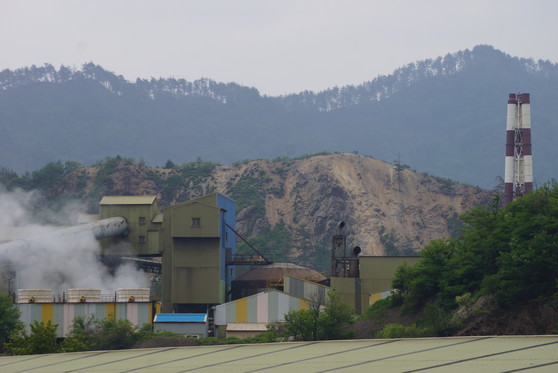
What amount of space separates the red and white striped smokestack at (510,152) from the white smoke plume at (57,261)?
125 ft

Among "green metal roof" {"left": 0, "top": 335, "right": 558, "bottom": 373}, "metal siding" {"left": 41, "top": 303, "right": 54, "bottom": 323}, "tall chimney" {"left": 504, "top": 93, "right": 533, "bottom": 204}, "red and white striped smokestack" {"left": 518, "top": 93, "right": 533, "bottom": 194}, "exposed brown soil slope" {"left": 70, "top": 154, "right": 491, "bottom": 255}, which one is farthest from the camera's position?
"exposed brown soil slope" {"left": 70, "top": 154, "right": 491, "bottom": 255}

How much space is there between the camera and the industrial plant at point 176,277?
70500mm

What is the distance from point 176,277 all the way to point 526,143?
39.8m

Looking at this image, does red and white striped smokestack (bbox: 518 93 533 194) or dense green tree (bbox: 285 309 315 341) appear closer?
dense green tree (bbox: 285 309 315 341)

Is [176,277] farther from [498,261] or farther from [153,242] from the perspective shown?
[498,261]

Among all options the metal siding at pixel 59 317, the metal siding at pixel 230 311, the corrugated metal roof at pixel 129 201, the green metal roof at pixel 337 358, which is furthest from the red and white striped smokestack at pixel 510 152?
the green metal roof at pixel 337 358

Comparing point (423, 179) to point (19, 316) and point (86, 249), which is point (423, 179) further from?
point (19, 316)

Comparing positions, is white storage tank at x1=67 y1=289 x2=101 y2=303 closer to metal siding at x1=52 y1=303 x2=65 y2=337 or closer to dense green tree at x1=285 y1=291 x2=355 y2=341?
metal siding at x1=52 y1=303 x2=65 y2=337

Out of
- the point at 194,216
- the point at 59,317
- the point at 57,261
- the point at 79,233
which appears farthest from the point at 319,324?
the point at 57,261

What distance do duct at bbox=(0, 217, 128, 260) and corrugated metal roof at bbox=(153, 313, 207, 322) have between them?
10.6 m

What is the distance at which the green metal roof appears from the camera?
30.0 m

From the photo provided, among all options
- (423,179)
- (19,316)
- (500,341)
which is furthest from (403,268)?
(423,179)

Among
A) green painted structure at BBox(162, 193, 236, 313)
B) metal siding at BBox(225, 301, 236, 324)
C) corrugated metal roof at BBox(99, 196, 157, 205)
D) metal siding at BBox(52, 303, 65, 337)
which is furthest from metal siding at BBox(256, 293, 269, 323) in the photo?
corrugated metal roof at BBox(99, 196, 157, 205)

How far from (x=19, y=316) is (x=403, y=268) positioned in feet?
93.4
